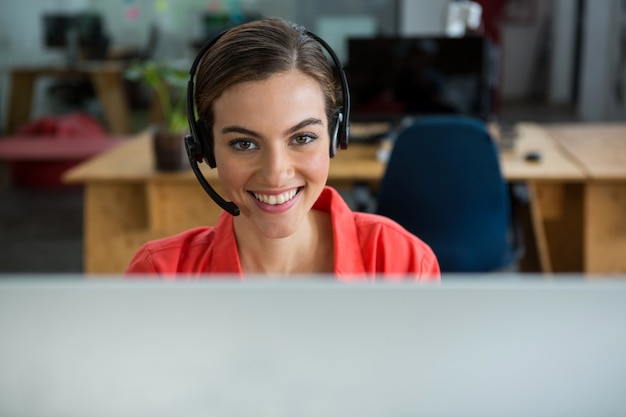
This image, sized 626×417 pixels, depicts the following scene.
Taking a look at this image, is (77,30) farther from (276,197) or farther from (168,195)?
(276,197)

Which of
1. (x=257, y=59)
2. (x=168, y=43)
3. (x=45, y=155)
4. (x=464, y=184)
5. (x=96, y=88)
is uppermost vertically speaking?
(x=257, y=59)

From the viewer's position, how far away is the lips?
0.84 metres

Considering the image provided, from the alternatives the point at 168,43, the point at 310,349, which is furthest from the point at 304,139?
the point at 168,43

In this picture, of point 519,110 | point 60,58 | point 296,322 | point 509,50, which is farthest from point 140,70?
point 509,50

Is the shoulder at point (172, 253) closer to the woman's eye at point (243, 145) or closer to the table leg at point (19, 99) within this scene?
the woman's eye at point (243, 145)

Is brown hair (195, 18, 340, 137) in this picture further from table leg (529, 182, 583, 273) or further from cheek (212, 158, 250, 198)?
table leg (529, 182, 583, 273)

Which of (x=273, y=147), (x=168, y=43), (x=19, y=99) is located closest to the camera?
(x=273, y=147)

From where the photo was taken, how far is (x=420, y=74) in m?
2.73

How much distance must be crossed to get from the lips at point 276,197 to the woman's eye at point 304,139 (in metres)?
0.05

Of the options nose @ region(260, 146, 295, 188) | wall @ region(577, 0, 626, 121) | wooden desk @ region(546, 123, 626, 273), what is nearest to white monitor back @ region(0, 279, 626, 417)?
nose @ region(260, 146, 295, 188)

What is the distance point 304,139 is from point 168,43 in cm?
528

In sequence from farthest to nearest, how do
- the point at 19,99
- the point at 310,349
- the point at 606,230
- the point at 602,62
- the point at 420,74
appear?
the point at 602,62 → the point at 19,99 → the point at 420,74 → the point at 606,230 → the point at 310,349

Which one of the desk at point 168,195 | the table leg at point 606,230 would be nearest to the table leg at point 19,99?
the desk at point 168,195

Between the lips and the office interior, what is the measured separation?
288cm
